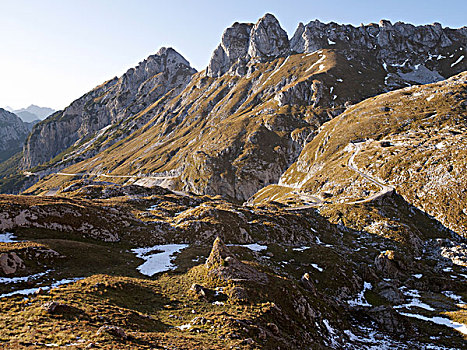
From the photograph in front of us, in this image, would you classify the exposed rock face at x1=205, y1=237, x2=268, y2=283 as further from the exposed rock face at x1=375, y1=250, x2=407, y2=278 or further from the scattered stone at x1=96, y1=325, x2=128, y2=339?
the exposed rock face at x1=375, y1=250, x2=407, y2=278

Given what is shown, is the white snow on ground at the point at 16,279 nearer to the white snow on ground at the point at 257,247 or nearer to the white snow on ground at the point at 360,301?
the white snow on ground at the point at 257,247

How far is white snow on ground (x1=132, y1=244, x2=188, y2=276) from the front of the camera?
38.4 m

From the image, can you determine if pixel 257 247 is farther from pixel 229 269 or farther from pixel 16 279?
pixel 16 279

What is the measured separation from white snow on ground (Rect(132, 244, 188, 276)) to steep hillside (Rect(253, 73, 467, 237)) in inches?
3932

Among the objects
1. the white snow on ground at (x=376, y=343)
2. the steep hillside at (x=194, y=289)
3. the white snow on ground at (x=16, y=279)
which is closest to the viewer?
Answer: the steep hillside at (x=194, y=289)

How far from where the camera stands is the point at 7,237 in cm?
3791

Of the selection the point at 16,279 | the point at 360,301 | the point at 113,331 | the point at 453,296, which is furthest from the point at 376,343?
the point at 16,279

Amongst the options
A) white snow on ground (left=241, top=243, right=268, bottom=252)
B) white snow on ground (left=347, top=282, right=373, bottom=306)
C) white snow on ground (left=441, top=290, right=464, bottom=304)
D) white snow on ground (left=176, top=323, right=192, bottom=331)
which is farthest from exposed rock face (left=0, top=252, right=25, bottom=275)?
white snow on ground (left=441, top=290, right=464, bottom=304)

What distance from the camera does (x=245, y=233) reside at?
219ft

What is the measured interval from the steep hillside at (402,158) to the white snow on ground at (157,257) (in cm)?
9988

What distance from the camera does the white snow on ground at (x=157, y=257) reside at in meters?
38.4

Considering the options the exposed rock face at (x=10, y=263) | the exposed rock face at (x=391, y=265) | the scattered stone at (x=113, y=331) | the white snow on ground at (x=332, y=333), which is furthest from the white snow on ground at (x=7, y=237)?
the exposed rock face at (x=391, y=265)

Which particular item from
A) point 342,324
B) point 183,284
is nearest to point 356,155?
point 342,324

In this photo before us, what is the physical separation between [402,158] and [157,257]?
445 ft
